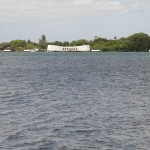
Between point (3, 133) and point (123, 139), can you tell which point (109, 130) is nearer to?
point (123, 139)

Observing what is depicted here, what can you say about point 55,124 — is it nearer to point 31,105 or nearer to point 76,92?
point 31,105

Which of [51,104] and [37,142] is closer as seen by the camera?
[37,142]

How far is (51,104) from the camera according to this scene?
38.1 metres

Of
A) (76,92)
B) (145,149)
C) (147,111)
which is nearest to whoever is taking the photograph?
(145,149)

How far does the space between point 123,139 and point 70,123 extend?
213 inches

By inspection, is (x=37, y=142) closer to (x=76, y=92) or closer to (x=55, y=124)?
(x=55, y=124)

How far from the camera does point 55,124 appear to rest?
2881 cm

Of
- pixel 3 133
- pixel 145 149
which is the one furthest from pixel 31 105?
pixel 145 149

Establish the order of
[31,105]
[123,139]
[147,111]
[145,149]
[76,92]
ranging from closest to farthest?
[145,149] < [123,139] < [147,111] < [31,105] < [76,92]

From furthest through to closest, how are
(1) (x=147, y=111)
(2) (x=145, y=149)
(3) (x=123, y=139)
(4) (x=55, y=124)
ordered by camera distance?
(1) (x=147, y=111), (4) (x=55, y=124), (3) (x=123, y=139), (2) (x=145, y=149)

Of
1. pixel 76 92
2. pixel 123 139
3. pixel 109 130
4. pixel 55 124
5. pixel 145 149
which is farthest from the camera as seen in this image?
pixel 76 92

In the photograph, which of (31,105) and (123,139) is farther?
(31,105)

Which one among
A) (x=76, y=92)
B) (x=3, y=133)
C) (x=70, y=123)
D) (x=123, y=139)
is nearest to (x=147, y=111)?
(x=70, y=123)

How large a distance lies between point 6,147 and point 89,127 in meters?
6.77
